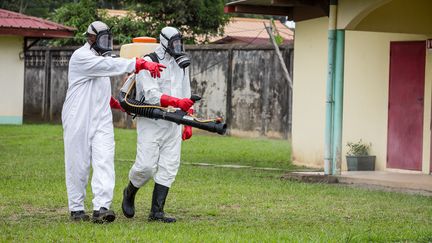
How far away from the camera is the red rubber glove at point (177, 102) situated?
35.7ft

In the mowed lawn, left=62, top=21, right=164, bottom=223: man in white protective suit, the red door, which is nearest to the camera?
the mowed lawn

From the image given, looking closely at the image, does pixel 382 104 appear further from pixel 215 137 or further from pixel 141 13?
pixel 141 13

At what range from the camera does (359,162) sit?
1788cm

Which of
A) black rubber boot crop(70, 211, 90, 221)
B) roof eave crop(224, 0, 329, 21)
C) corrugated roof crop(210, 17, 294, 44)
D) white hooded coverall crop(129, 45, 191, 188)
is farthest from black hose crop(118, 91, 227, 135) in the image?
corrugated roof crop(210, 17, 294, 44)

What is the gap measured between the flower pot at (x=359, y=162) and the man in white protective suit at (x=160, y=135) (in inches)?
274

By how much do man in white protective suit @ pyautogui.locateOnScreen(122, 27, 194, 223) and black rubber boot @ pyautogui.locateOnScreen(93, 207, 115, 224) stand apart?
57 cm

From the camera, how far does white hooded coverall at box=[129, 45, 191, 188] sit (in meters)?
11.1

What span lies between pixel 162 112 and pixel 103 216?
3.95 ft

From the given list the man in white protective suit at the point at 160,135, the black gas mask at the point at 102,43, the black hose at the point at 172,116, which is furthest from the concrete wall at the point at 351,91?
the black gas mask at the point at 102,43

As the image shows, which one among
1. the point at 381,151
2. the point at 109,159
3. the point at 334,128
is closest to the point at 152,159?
the point at 109,159

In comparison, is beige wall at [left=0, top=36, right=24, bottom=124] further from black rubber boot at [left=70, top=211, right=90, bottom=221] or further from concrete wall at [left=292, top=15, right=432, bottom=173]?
black rubber boot at [left=70, top=211, right=90, bottom=221]

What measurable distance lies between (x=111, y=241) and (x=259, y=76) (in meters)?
17.8

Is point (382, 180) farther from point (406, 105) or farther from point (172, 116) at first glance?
point (172, 116)

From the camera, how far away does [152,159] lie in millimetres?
11156
